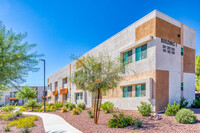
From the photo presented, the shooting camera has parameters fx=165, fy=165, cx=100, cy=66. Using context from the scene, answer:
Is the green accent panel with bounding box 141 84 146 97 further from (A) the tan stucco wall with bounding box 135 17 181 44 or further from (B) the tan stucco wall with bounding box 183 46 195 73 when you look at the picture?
(B) the tan stucco wall with bounding box 183 46 195 73

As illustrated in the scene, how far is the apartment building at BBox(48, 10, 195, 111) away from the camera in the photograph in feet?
48.2

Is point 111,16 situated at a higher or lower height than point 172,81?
higher

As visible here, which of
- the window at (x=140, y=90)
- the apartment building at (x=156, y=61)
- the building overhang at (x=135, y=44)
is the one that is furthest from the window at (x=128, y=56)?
the window at (x=140, y=90)

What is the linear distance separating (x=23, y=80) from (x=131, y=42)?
42.2ft

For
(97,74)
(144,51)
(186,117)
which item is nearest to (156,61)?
(144,51)

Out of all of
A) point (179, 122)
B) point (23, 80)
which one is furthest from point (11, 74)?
point (179, 122)

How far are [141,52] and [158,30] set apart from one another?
2615 millimetres

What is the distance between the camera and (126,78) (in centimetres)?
1795

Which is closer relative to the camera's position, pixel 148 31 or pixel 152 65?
pixel 152 65

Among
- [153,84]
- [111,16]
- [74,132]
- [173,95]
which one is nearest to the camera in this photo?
[74,132]

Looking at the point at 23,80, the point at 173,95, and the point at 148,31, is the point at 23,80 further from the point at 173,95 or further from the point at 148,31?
the point at 173,95

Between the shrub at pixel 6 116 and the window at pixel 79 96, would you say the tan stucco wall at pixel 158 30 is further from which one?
the window at pixel 79 96

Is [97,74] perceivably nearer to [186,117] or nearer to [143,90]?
[186,117]

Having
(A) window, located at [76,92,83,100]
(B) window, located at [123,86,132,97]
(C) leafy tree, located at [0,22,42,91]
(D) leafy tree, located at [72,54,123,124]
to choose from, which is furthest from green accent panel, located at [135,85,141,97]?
(A) window, located at [76,92,83,100]
